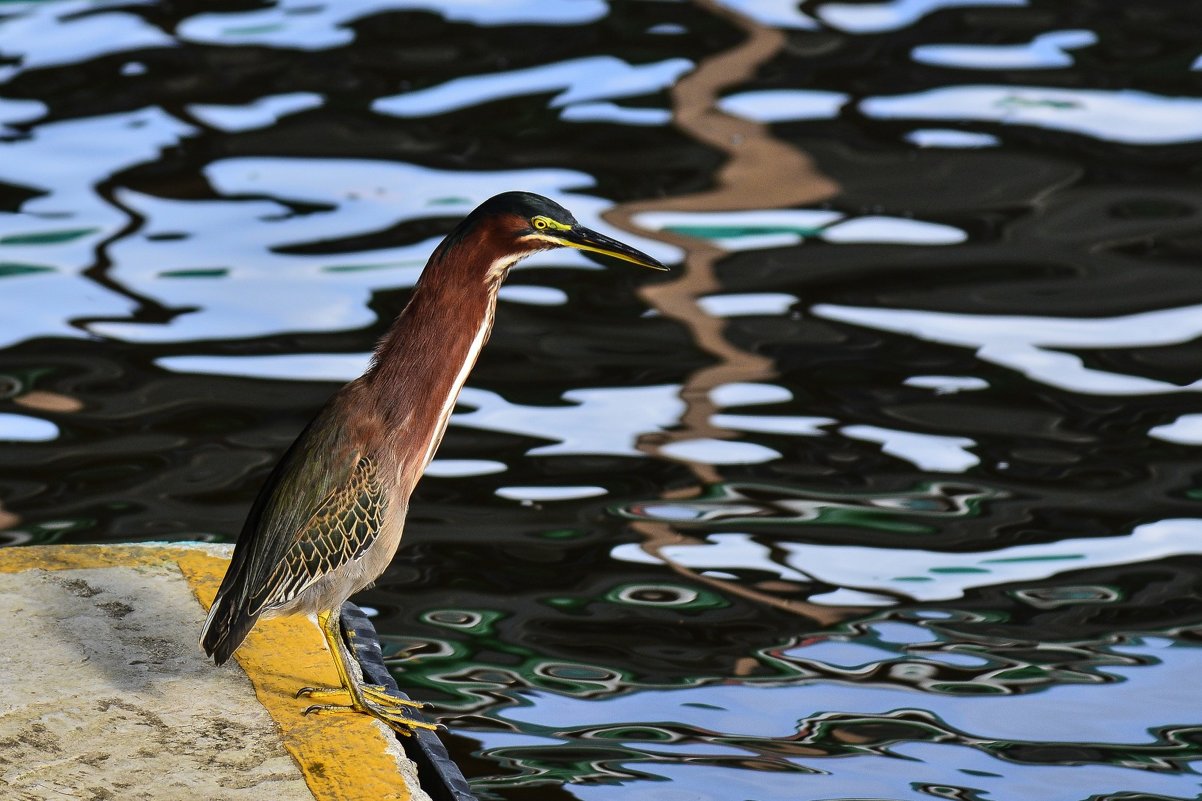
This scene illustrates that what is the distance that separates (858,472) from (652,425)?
865 mm

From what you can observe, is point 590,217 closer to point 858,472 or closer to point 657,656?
point 858,472

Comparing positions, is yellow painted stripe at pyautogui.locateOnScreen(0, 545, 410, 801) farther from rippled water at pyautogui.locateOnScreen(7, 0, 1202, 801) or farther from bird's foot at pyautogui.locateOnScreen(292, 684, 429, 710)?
rippled water at pyautogui.locateOnScreen(7, 0, 1202, 801)

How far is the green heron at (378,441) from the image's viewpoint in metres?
4.20

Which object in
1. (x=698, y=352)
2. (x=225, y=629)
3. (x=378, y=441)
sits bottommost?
(x=698, y=352)

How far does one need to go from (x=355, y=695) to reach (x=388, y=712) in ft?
0.35

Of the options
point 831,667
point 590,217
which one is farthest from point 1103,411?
point 590,217

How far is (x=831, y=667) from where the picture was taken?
17.6 ft

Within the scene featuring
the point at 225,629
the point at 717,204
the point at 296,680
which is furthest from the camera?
the point at 717,204

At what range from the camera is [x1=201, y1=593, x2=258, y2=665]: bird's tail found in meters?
4.16

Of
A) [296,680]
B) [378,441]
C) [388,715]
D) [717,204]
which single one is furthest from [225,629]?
[717,204]

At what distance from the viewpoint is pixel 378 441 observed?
167 inches

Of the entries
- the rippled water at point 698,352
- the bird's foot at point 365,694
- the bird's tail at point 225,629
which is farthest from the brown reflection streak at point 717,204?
the bird's tail at point 225,629

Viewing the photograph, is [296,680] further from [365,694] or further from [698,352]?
[698,352]

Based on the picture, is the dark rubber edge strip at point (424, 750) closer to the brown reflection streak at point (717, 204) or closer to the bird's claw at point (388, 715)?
the bird's claw at point (388, 715)
